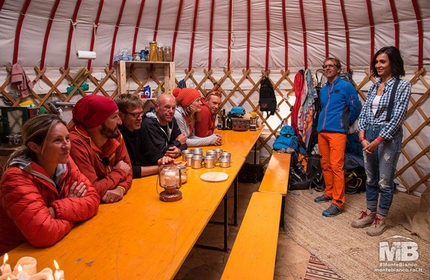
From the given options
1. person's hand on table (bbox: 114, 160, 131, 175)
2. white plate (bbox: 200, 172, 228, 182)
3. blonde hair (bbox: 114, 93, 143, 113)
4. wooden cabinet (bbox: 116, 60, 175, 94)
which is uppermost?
wooden cabinet (bbox: 116, 60, 175, 94)

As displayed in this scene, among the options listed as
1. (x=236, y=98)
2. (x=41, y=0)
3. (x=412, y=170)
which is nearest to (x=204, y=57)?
(x=236, y=98)

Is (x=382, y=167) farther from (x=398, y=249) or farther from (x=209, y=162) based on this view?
(x=209, y=162)

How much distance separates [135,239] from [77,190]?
358mm

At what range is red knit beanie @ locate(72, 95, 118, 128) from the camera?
57.9 inches

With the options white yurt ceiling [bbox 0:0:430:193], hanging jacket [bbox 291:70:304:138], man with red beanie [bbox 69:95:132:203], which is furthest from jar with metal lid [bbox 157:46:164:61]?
man with red beanie [bbox 69:95:132:203]

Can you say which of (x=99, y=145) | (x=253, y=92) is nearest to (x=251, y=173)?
(x=253, y=92)

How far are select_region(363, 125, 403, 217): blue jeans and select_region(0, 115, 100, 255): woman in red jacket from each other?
195cm

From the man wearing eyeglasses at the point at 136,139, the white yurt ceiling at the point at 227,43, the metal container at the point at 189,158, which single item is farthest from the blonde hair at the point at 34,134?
the white yurt ceiling at the point at 227,43

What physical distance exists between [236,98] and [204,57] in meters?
0.73

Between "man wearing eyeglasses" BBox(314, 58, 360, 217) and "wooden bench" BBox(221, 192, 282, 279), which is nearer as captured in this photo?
"wooden bench" BBox(221, 192, 282, 279)

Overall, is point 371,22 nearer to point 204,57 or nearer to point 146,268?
point 204,57

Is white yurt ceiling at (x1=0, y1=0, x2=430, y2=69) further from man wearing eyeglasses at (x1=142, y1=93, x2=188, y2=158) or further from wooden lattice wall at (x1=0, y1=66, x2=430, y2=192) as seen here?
man wearing eyeglasses at (x1=142, y1=93, x2=188, y2=158)

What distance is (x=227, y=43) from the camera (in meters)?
4.11

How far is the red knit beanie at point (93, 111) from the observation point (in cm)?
147
